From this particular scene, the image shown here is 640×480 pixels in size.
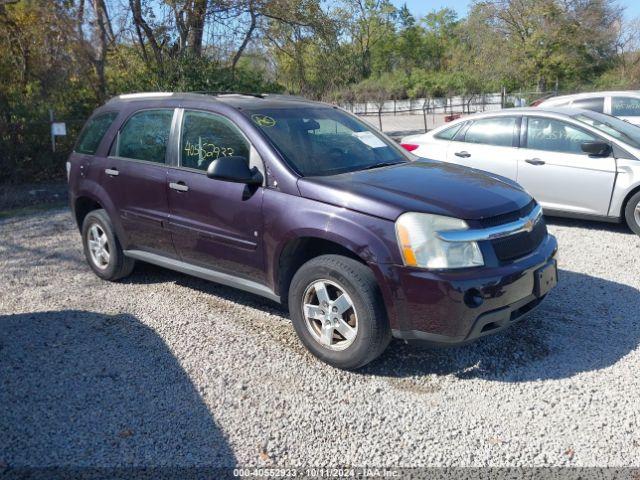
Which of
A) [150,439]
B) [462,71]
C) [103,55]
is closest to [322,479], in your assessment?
[150,439]

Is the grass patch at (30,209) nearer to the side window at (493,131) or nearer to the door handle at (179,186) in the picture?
the door handle at (179,186)

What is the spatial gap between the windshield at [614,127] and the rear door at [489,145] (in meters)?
0.85

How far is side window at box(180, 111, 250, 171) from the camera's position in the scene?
15.1 ft

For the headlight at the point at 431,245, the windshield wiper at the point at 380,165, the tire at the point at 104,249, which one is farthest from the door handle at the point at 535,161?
the tire at the point at 104,249

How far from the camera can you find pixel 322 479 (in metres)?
2.95

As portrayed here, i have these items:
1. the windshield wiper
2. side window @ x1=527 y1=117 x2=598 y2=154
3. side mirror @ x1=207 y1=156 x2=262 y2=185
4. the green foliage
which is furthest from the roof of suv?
the green foliage

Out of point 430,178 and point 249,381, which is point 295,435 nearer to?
point 249,381

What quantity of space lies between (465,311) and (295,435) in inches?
48.4

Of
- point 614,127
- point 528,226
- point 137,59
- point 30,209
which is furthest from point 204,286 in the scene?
point 137,59

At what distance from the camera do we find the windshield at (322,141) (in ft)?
14.6

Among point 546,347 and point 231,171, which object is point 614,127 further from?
point 231,171

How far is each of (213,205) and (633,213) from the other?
5.14m

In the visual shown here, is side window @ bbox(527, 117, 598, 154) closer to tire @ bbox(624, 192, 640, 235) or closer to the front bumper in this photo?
tire @ bbox(624, 192, 640, 235)

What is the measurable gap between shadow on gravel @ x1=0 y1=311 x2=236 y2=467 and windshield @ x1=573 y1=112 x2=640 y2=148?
234 inches
